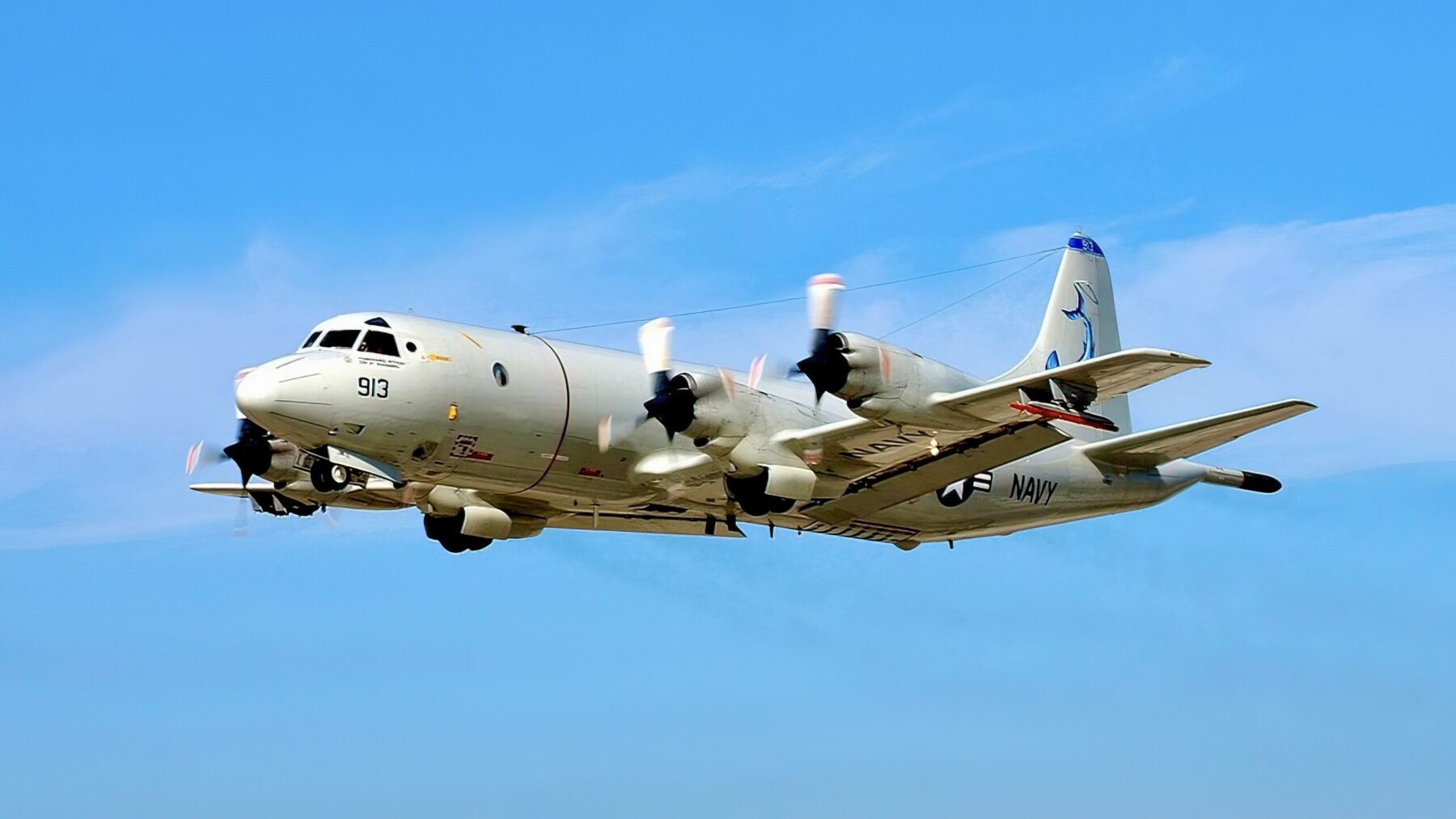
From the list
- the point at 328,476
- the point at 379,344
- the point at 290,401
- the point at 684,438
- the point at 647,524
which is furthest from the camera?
the point at 647,524

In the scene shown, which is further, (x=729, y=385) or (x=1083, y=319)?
(x=1083, y=319)

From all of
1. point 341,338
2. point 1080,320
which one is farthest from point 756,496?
point 1080,320

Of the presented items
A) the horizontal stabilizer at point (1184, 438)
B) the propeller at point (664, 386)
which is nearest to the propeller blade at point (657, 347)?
the propeller at point (664, 386)

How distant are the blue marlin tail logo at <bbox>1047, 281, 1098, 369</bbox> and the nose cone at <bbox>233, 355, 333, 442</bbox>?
13826mm

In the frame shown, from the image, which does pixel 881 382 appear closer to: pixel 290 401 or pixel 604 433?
pixel 604 433

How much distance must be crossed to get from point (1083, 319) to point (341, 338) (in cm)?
1455

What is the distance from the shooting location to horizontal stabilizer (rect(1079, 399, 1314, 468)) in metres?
22.7

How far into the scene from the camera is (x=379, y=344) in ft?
74.8

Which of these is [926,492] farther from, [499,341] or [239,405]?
[239,405]

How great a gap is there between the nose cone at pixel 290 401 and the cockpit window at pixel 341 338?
53cm

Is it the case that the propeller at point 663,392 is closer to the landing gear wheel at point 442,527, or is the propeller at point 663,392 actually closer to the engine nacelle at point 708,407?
the engine nacelle at point 708,407

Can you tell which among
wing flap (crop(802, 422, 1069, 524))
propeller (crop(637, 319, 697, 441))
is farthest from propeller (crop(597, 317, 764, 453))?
wing flap (crop(802, 422, 1069, 524))

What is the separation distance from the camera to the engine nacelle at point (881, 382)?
74.5 ft

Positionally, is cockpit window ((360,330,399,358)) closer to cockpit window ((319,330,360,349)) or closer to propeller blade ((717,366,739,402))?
cockpit window ((319,330,360,349))
